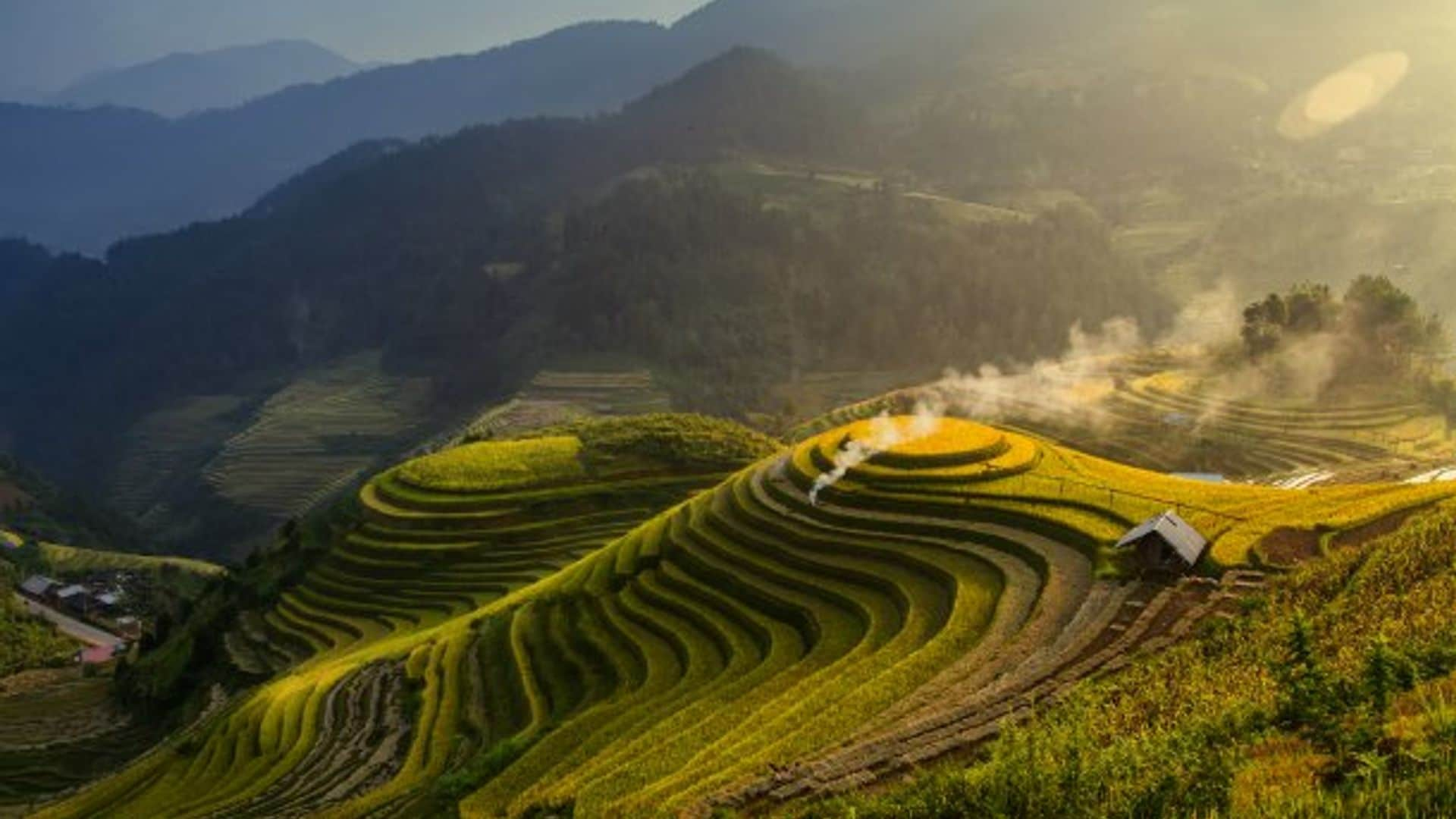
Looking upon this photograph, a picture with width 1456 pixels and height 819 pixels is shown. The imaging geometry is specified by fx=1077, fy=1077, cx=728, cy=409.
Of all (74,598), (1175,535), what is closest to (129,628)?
(74,598)

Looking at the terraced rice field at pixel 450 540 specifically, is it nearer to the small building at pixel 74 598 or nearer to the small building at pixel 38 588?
the small building at pixel 74 598

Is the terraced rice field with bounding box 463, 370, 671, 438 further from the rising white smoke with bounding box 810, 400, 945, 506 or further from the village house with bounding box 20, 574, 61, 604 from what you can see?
the rising white smoke with bounding box 810, 400, 945, 506

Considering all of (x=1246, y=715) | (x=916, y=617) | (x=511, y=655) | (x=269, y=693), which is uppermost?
(x=1246, y=715)

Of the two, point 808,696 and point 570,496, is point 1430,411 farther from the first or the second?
point 808,696

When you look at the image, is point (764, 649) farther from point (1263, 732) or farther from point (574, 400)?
point (574, 400)

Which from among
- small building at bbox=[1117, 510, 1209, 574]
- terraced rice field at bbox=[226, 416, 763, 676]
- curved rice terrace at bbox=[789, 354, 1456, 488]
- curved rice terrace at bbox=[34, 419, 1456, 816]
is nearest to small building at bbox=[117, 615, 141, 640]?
terraced rice field at bbox=[226, 416, 763, 676]

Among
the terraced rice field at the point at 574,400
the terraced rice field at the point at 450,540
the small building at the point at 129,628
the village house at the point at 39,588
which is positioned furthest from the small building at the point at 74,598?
the terraced rice field at the point at 450,540

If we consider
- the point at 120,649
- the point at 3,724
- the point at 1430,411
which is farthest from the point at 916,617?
the point at 120,649
